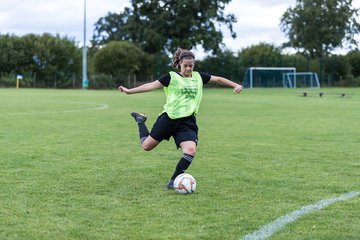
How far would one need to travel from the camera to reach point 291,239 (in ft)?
16.8

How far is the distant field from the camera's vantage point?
5.48 meters

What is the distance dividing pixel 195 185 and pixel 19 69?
5740 centimetres

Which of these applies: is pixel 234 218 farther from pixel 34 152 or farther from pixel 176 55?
pixel 34 152

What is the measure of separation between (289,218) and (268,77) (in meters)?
63.6

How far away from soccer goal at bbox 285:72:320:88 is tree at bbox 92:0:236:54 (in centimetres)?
903

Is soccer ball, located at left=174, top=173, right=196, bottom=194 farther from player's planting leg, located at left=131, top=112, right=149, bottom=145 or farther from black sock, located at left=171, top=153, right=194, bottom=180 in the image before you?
player's planting leg, located at left=131, top=112, right=149, bottom=145

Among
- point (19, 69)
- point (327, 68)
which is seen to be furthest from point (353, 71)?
point (19, 69)

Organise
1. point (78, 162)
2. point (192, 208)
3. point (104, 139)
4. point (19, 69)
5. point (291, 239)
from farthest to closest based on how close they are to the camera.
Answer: point (19, 69) < point (104, 139) < point (78, 162) < point (192, 208) < point (291, 239)

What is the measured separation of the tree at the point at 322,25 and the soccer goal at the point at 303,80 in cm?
1609

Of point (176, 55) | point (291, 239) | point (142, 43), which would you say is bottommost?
point (291, 239)

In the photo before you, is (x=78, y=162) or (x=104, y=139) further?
(x=104, y=139)

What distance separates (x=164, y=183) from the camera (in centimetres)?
777

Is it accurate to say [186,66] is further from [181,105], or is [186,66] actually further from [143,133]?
[143,133]

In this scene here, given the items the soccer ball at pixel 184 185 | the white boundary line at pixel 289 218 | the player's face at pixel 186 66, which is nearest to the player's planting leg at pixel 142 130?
the player's face at pixel 186 66
